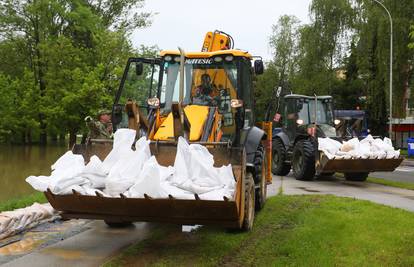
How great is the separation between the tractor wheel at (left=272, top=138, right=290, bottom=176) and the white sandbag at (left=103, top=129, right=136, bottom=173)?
11182mm

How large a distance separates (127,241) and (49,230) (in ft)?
4.91

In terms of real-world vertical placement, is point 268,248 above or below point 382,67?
below

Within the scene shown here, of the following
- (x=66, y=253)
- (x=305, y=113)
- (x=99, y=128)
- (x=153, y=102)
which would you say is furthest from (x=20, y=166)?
(x=66, y=253)

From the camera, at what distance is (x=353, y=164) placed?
15047 mm

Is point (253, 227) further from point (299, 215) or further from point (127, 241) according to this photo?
point (127, 241)

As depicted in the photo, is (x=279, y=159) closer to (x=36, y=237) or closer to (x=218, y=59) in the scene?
(x=218, y=59)

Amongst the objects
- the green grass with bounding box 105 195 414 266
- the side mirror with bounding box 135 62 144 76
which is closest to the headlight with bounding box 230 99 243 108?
the side mirror with bounding box 135 62 144 76

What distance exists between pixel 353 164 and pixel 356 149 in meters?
0.42

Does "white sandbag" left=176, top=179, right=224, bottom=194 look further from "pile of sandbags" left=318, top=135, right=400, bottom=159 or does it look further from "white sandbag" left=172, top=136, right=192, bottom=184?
"pile of sandbags" left=318, top=135, right=400, bottom=159

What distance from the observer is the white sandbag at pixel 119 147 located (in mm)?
7367

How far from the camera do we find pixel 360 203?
1097 cm

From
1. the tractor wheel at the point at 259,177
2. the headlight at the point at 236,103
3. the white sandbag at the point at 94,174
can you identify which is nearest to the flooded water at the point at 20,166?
the tractor wheel at the point at 259,177

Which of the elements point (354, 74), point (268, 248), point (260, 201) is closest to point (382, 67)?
point (354, 74)

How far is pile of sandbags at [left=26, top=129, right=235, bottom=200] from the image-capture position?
6551 millimetres
